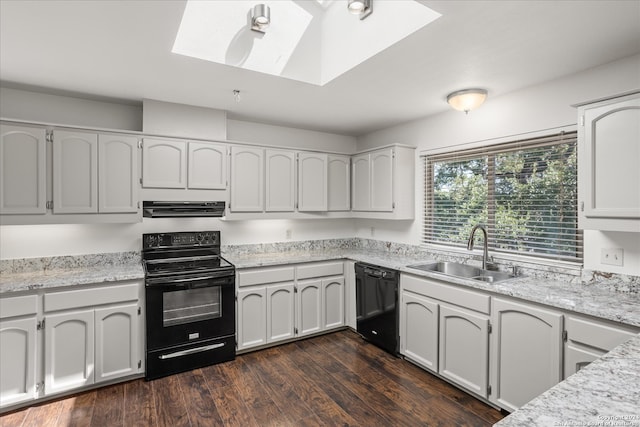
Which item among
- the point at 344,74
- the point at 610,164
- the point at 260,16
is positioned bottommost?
the point at 610,164

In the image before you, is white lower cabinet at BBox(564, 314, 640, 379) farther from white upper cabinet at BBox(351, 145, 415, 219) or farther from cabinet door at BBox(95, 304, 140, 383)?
cabinet door at BBox(95, 304, 140, 383)

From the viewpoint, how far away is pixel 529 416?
2.98 feet

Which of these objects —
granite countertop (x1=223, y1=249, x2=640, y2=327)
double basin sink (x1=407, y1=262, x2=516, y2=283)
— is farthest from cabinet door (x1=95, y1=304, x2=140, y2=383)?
double basin sink (x1=407, y1=262, x2=516, y2=283)

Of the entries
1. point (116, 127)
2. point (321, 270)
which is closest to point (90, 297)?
point (116, 127)

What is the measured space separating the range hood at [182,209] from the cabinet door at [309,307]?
1.15 m

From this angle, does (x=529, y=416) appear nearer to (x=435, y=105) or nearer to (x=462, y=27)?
(x=462, y=27)

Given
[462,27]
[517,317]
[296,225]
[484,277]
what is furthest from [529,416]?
[296,225]

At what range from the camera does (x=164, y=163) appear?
A: 3156 mm

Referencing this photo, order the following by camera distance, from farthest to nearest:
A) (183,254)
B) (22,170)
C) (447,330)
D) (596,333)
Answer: (183,254)
(447,330)
(22,170)
(596,333)

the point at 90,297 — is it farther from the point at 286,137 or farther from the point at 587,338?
the point at 587,338

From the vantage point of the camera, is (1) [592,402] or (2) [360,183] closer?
(1) [592,402]

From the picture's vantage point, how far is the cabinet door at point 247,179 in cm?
350

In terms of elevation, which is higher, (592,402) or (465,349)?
(592,402)

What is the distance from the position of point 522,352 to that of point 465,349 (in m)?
0.45
